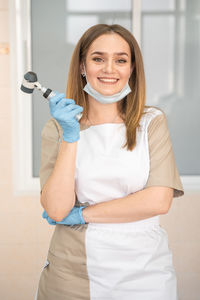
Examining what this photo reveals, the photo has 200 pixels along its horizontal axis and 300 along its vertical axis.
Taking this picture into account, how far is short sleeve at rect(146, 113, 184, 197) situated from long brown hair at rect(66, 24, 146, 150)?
6 centimetres

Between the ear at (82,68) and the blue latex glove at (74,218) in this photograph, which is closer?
Answer: the blue latex glove at (74,218)

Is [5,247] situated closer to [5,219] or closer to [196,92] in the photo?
[5,219]

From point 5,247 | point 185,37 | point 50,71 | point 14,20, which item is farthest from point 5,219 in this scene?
point 185,37

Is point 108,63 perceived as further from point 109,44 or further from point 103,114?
point 103,114

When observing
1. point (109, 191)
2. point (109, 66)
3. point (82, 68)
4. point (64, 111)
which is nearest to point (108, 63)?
point (109, 66)

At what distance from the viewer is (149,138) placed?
119 centimetres

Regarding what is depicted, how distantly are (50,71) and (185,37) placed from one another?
0.82 meters

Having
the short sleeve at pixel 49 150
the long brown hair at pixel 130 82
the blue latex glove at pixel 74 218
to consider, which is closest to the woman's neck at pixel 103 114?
the long brown hair at pixel 130 82

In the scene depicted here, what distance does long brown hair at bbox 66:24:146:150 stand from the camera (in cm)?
122

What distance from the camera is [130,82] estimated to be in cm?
130

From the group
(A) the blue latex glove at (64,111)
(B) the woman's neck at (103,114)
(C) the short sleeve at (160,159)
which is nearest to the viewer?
(A) the blue latex glove at (64,111)

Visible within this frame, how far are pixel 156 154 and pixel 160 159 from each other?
19mm

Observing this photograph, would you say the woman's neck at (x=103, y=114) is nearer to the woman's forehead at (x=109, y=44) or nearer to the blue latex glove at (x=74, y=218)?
the woman's forehead at (x=109, y=44)

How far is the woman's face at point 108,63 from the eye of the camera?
1196 millimetres
